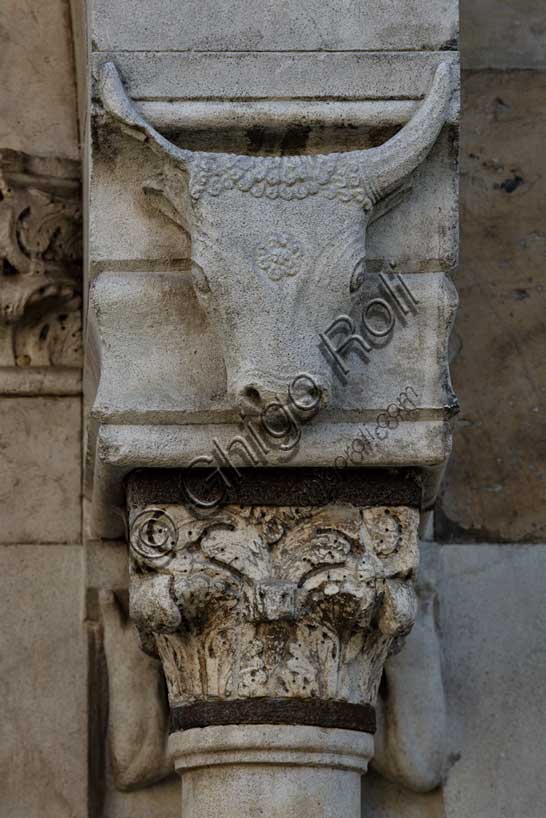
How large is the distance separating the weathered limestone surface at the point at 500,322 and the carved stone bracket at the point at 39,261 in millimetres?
690

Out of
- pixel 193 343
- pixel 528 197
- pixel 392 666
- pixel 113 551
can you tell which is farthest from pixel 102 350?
pixel 528 197

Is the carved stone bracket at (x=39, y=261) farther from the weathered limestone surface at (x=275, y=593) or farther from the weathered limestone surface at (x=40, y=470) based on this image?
the weathered limestone surface at (x=275, y=593)

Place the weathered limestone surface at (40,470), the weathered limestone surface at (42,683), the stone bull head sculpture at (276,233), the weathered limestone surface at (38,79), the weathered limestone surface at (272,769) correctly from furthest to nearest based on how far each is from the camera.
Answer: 1. the weathered limestone surface at (38,79)
2. the weathered limestone surface at (40,470)
3. the weathered limestone surface at (42,683)
4. the weathered limestone surface at (272,769)
5. the stone bull head sculpture at (276,233)

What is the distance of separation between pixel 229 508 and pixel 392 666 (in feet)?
1.50

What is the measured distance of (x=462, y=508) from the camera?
312cm

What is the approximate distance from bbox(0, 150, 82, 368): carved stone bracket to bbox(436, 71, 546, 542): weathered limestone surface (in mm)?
690

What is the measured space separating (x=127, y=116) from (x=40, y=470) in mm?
749

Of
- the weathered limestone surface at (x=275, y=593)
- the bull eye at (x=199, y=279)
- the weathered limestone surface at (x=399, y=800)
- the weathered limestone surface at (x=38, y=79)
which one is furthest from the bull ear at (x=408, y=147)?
the weathered limestone surface at (x=399, y=800)

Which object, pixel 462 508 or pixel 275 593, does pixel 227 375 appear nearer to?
pixel 275 593

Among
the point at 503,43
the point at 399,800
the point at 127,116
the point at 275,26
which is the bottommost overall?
the point at 399,800

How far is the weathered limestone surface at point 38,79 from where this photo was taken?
3193 mm


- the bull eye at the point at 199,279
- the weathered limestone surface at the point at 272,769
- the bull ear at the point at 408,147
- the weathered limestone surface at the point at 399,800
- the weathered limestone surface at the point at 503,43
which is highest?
the weathered limestone surface at the point at 503,43

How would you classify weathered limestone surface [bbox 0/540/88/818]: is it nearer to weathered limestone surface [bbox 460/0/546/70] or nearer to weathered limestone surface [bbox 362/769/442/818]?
weathered limestone surface [bbox 362/769/442/818]

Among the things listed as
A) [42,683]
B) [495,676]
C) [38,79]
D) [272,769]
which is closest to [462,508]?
[495,676]
